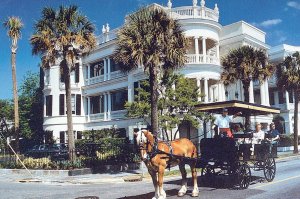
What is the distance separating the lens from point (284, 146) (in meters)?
36.6

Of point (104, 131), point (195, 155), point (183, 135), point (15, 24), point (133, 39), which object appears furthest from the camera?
point (104, 131)

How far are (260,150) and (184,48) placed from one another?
27.0 feet

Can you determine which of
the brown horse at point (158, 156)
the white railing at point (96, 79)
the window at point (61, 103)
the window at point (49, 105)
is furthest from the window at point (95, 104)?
the brown horse at point (158, 156)

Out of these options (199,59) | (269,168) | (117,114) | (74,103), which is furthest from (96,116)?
(269,168)

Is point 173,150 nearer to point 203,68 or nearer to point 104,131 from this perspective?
point 203,68

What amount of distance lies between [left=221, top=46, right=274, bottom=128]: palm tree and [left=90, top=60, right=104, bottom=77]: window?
1788cm

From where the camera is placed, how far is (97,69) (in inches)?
1560

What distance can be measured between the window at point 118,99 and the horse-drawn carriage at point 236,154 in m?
23.5

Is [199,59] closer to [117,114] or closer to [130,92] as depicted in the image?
[130,92]

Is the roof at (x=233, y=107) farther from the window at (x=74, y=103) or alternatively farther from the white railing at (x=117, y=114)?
the window at (x=74, y=103)

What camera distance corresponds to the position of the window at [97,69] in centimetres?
3903

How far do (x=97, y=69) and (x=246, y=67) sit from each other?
20560 millimetres

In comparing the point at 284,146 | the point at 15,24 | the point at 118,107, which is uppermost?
the point at 15,24

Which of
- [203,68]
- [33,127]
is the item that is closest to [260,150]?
[203,68]
